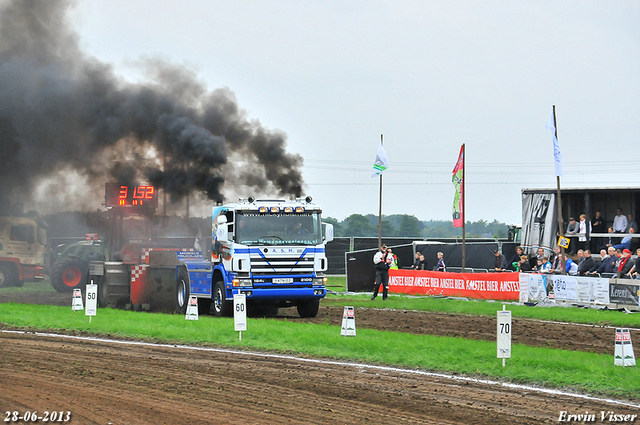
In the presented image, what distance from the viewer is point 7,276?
108 feet

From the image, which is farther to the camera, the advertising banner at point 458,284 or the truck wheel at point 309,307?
the advertising banner at point 458,284

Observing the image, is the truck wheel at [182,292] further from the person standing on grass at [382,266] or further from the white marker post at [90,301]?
the person standing on grass at [382,266]

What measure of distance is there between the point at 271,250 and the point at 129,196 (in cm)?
774

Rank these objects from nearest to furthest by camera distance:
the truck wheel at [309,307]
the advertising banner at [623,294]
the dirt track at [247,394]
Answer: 1. the dirt track at [247,394]
2. the truck wheel at [309,307]
3. the advertising banner at [623,294]

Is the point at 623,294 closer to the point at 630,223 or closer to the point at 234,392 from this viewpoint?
the point at 630,223

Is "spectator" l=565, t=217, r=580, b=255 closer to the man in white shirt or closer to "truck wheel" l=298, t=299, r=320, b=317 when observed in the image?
the man in white shirt

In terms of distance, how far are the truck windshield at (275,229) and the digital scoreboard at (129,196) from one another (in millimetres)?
6808

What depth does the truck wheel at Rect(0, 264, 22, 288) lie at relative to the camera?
32.7m

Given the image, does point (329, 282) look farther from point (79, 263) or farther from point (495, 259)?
point (79, 263)

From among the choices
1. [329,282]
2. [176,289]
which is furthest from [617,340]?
[329,282]

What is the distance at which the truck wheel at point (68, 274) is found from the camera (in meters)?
30.9

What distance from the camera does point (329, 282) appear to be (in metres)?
43.5

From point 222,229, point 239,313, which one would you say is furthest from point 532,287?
point 239,313

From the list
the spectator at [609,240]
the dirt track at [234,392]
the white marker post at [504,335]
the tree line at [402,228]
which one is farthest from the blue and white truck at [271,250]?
the tree line at [402,228]
